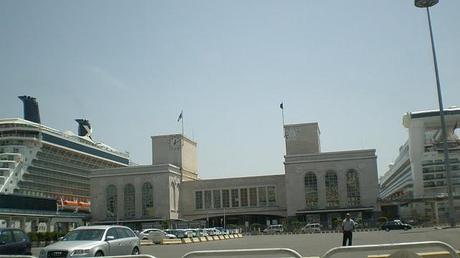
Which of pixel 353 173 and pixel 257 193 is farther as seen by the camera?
pixel 257 193

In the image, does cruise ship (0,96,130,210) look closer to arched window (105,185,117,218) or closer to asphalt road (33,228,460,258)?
arched window (105,185,117,218)

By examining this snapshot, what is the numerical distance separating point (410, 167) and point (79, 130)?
85564 millimetres

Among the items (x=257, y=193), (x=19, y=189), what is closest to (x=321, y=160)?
(x=257, y=193)

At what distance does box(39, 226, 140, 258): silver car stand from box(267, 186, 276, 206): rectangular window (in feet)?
285

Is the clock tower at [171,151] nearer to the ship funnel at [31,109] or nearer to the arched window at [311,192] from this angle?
the ship funnel at [31,109]

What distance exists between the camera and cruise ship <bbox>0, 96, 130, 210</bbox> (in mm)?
96938

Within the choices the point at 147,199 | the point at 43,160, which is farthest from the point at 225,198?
the point at 43,160

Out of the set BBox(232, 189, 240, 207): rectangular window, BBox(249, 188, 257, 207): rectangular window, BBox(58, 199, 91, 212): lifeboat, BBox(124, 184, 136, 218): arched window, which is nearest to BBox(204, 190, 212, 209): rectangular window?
BBox(232, 189, 240, 207): rectangular window

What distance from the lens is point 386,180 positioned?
171250mm

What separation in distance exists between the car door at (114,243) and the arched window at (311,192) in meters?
82.2

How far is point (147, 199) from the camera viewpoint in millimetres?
103875

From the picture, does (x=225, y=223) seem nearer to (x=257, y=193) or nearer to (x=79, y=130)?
(x=257, y=193)

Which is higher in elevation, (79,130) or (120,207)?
(79,130)

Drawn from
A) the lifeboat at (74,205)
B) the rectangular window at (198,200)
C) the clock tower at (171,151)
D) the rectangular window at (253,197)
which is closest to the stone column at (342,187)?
the rectangular window at (253,197)
